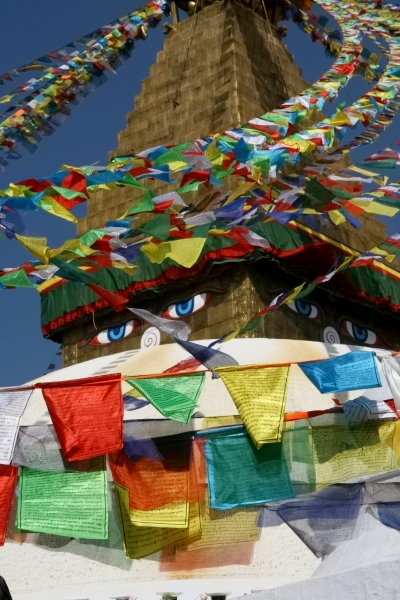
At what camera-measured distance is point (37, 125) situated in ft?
36.3

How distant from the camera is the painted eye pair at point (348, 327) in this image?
1041cm

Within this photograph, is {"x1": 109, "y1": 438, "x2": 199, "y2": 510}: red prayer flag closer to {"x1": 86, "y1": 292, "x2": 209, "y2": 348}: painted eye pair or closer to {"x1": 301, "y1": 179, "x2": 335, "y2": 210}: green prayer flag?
{"x1": 301, "y1": 179, "x2": 335, "y2": 210}: green prayer flag

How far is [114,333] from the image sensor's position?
1093 cm

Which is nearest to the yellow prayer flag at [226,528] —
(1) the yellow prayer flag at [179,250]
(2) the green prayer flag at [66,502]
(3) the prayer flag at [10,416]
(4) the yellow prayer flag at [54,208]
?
(2) the green prayer flag at [66,502]

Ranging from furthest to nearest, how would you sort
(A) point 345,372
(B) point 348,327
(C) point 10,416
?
(B) point 348,327
(C) point 10,416
(A) point 345,372

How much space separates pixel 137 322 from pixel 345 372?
4.45 meters

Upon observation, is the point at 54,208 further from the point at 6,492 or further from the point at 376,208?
the point at 376,208

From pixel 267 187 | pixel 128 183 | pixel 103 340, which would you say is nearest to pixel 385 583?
pixel 128 183

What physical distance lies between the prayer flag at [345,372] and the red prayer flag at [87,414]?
1.21 meters

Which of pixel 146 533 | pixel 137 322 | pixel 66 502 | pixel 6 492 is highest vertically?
pixel 6 492

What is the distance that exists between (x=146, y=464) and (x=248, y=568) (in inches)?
40.5

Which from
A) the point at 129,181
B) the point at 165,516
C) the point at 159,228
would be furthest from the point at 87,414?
the point at 129,181

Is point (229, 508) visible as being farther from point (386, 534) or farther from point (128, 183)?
point (128, 183)

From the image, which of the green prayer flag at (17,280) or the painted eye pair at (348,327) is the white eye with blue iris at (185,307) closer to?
the painted eye pair at (348,327)
